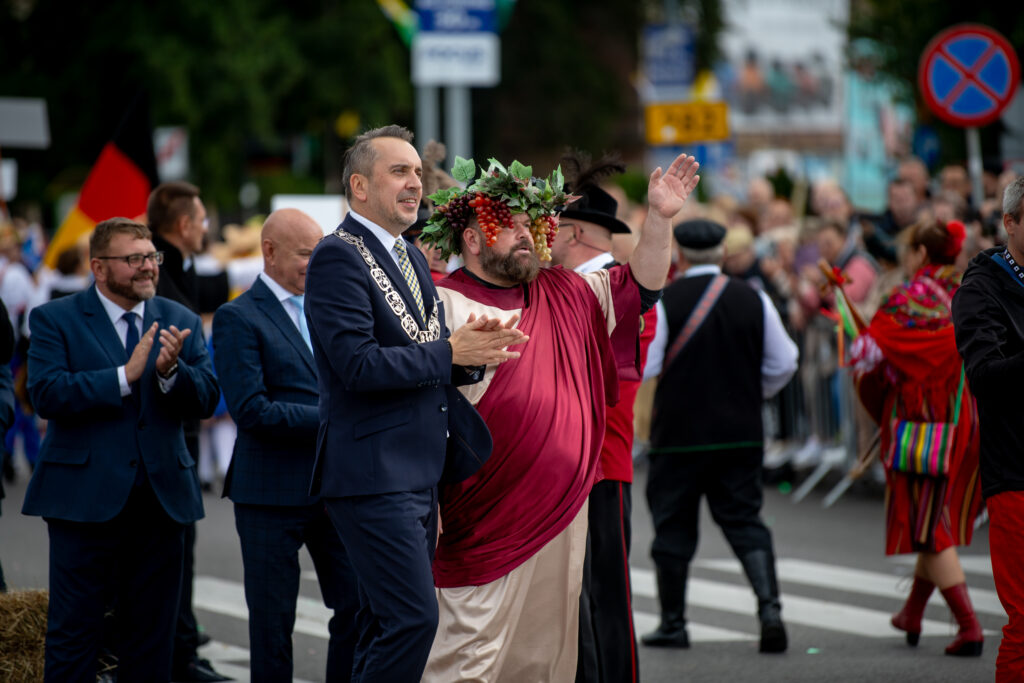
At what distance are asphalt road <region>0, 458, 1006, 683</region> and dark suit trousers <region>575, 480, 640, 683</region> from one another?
3.52 feet

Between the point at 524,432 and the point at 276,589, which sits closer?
the point at 524,432

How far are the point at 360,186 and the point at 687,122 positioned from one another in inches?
585

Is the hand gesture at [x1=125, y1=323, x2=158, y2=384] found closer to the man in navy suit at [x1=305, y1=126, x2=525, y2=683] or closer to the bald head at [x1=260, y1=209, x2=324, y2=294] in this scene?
the bald head at [x1=260, y1=209, x2=324, y2=294]

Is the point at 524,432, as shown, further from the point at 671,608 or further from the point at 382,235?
the point at 671,608

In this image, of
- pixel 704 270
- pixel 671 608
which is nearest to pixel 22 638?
pixel 671 608

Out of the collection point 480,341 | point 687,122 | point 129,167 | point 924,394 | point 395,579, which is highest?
point 687,122

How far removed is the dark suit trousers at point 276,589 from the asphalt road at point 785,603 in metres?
1.04

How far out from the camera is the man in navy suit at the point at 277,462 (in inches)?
238

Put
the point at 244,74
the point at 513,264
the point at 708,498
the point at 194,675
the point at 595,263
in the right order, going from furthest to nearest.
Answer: the point at 244,74
the point at 708,498
the point at 194,675
the point at 595,263
the point at 513,264

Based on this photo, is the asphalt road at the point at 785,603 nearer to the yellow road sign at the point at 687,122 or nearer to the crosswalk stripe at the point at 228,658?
the crosswalk stripe at the point at 228,658

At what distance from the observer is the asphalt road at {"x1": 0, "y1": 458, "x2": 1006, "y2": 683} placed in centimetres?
728

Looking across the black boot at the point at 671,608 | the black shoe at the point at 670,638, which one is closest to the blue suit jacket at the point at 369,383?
the black boot at the point at 671,608

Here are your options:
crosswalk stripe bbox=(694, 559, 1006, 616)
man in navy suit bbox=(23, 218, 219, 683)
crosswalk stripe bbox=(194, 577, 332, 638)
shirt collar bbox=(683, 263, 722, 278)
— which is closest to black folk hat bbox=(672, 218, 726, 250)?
shirt collar bbox=(683, 263, 722, 278)

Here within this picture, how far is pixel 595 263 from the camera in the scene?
21.6 feet
